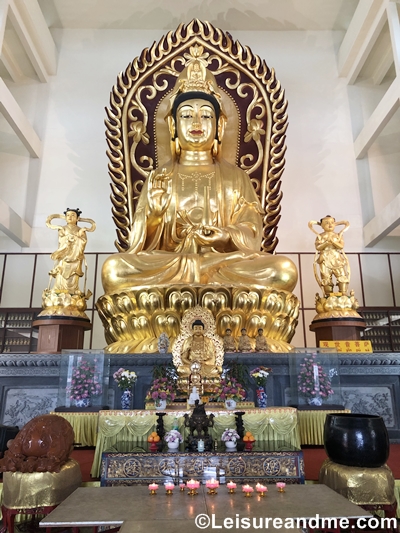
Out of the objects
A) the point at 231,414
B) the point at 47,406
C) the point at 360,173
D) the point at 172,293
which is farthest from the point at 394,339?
the point at 47,406

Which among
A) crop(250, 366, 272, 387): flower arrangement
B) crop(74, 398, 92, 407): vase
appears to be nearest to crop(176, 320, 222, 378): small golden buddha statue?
crop(250, 366, 272, 387): flower arrangement

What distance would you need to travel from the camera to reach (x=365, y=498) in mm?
1815

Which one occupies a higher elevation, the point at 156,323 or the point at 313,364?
the point at 156,323

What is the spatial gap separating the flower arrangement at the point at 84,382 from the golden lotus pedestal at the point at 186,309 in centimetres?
66

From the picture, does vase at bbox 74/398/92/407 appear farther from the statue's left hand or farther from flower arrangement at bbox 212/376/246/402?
the statue's left hand

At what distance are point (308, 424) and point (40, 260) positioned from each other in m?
4.38

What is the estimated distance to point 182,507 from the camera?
58.0 inches

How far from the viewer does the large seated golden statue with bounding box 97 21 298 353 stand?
3.79 metres

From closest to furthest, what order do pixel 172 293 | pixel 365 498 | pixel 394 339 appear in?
pixel 365 498 → pixel 172 293 → pixel 394 339

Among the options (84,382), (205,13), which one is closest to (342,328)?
(84,382)

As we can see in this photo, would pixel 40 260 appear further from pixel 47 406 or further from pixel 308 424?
pixel 308 424

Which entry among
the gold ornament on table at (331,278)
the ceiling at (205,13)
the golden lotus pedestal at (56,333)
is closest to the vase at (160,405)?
the golden lotus pedestal at (56,333)

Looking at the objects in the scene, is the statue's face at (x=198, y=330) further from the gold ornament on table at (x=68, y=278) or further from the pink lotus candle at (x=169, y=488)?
the pink lotus candle at (x=169, y=488)

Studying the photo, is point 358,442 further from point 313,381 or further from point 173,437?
point 313,381
